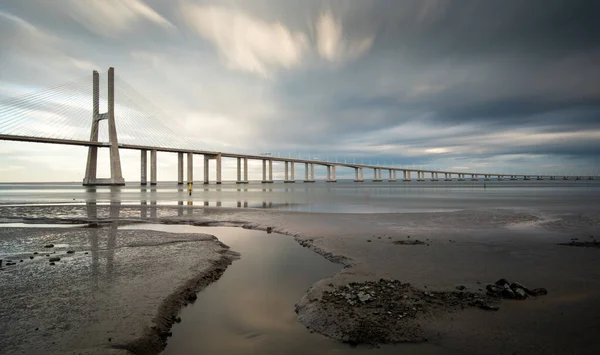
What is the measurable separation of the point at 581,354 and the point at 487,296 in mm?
1809

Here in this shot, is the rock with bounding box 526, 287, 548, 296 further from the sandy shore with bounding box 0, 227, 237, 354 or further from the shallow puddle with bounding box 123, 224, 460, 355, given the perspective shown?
the sandy shore with bounding box 0, 227, 237, 354

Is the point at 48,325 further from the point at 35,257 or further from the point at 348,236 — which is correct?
the point at 348,236

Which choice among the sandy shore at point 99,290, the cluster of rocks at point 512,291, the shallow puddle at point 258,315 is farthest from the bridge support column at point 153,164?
the cluster of rocks at point 512,291

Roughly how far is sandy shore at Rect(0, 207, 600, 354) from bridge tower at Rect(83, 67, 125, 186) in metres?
77.3

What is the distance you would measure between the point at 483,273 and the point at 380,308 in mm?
3398

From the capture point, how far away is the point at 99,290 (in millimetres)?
5852

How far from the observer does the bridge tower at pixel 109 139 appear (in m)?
76.9

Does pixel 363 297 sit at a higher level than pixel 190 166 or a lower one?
lower

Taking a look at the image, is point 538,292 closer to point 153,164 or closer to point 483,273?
point 483,273

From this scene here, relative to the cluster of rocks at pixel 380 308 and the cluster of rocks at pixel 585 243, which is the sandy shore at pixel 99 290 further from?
the cluster of rocks at pixel 585 243

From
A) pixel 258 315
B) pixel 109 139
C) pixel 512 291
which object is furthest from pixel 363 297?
pixel 109 139

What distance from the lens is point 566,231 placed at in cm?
1304

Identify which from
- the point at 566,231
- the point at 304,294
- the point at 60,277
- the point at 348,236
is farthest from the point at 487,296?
the point at 566,231

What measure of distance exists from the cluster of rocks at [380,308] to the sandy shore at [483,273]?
99mm
